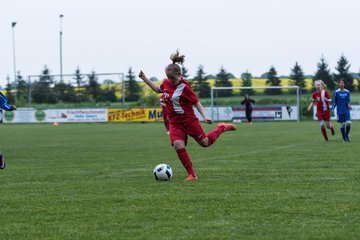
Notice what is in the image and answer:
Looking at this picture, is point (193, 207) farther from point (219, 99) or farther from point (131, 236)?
point (219, 99)

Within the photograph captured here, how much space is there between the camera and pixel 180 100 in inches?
416

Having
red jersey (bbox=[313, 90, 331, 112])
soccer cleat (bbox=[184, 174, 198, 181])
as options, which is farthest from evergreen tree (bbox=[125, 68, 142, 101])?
soccer cleat (bbox=[184, 174, 198, 181])

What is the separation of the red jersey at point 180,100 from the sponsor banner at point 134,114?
38315mm

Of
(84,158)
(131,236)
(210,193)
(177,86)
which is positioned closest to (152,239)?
(131,236)

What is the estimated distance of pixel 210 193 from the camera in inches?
344

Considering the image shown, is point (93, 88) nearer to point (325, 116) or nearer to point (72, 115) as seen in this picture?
point (72, 115)

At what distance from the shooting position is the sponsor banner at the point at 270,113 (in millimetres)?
47312

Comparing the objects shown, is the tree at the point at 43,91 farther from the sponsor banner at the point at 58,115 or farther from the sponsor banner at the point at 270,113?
the sponsor banner at the point at 270,113

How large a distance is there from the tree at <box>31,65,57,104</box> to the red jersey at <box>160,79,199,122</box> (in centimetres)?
4557

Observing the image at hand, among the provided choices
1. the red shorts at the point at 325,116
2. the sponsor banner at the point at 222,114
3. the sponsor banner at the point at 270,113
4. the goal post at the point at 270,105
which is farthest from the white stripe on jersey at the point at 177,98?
the sponsor banner at the point at 222,114

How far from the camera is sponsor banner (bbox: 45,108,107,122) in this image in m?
50.6

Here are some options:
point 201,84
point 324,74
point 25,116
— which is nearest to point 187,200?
point 25,116

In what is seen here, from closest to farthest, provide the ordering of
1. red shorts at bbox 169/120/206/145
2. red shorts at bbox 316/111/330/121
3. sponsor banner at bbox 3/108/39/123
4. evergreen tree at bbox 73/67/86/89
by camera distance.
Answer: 1. red shorts at bbox 169/120/206/145
2. red shorts at bbox 316/111/330/121
3. sponsor banner at bbox 3/108/39/123
4. evergreen tree at bbox 73/67/86/89

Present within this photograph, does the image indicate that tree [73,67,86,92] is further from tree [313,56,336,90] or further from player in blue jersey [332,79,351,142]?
player in blue jersey [332,79,351,142]
